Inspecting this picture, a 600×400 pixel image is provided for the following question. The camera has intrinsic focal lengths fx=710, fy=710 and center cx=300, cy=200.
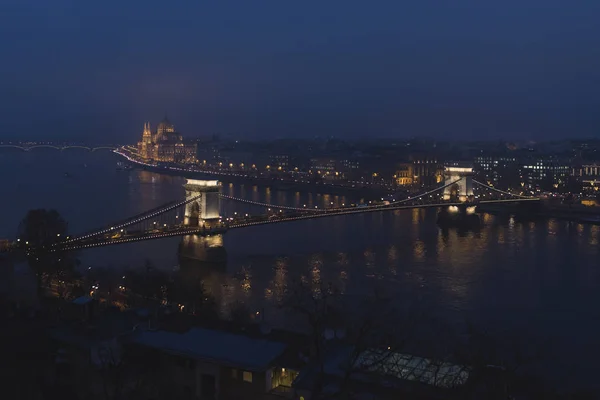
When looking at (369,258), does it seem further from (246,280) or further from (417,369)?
(417,369)

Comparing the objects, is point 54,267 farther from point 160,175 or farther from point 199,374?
point 160,175

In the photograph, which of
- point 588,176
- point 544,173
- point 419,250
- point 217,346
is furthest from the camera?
point 544,173

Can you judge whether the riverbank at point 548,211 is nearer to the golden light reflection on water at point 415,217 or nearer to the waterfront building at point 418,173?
the golden light reflection on water at point 415,217

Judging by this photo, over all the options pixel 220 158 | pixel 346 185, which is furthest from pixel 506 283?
pixel 220 158

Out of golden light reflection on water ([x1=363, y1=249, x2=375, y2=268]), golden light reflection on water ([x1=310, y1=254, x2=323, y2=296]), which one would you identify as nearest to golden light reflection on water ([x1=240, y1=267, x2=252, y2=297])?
golden light reflection on water ([x1=310, y1=254, x2=323, y2=296])

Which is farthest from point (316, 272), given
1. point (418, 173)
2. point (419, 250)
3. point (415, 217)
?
point (418, 173)

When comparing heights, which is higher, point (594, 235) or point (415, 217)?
point (415, 217)

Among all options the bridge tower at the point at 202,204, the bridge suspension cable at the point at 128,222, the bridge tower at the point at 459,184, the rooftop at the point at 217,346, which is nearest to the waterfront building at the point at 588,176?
the bridge tower at the point at 459,184
